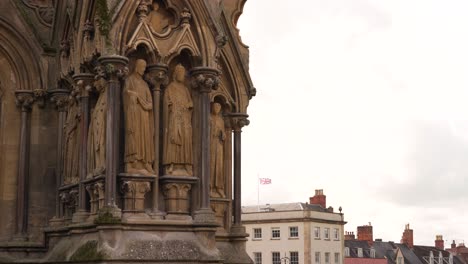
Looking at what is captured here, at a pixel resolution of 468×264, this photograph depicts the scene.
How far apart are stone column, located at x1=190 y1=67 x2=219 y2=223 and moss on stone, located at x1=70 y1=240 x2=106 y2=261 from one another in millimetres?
1541

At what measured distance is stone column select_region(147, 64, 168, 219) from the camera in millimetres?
11752

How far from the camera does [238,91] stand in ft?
48.3

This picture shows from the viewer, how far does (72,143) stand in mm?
13547

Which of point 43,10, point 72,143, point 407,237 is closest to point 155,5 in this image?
point 72,143

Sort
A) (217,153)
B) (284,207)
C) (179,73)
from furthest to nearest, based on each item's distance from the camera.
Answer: (284,207)
(217,153)
(179,73)

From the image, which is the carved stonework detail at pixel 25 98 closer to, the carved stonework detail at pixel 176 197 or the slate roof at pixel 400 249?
the carved stonework detail at pixel 176 197

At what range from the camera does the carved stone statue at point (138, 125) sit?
11641 mm

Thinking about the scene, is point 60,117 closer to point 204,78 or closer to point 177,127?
point 177,127

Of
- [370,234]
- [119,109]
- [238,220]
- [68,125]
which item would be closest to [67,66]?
[68,125]

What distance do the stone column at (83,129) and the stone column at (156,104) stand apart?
1103 millimetres

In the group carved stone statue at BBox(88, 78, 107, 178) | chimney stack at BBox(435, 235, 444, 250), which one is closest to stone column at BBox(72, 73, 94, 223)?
carved stone statue at BBox(88, 78, 107, 178)

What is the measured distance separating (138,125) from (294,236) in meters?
68.3

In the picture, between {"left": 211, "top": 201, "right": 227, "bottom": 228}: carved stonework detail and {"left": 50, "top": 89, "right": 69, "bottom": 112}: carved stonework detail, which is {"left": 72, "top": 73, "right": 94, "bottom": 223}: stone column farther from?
{"left": 211, "top": 201, "right": 227, "bottom": 228}: carved stonework detail

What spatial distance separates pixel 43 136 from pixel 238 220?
3.77 m
